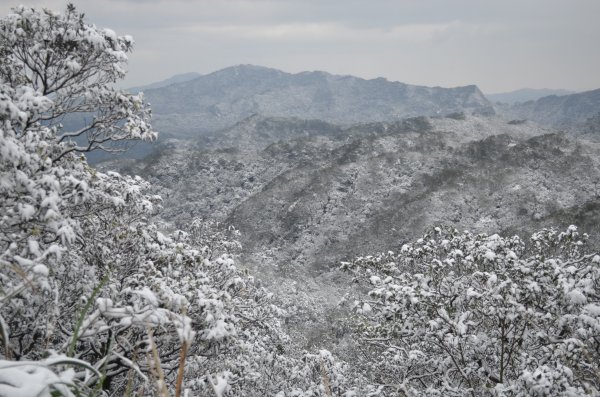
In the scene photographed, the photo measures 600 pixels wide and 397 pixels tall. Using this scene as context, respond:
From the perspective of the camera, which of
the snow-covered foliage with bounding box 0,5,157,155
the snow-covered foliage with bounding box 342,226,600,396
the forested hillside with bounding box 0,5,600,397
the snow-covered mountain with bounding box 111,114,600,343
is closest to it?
the forested hillside with bounding box 0,5,600,397

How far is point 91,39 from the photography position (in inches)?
321

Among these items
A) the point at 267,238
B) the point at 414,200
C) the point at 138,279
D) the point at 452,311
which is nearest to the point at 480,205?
the point at 414,200

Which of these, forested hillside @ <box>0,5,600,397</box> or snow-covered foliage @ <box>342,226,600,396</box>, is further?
snow-covered foliage @ <box>342,226,600,396</box>

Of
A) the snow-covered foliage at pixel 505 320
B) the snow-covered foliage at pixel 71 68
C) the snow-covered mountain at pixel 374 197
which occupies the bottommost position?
the snow-covered mountain at pixel 374 197

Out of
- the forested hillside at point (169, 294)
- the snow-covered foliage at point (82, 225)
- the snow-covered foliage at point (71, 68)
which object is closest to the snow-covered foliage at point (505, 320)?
the forested hillside at point (169, 294)

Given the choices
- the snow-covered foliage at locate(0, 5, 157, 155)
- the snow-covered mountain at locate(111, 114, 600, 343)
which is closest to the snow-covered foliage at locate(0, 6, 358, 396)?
the snow-covered foliage at locate(0, 5, 157, 155)

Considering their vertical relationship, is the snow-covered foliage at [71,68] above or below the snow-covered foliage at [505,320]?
above

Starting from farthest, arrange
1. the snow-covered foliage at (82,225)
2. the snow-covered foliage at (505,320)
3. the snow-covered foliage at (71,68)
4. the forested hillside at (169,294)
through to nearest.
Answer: the snow-covered foliage at (71,68), the snow-covered foliage at (505,320), the snow-covered foliage at (82,225), the forested hillside at (169,294)

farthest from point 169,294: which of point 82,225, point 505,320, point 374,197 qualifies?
point 374,197

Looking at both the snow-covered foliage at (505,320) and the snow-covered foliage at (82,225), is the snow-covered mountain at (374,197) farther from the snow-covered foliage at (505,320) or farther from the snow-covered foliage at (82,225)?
the snow-covered foliage at (82,225)

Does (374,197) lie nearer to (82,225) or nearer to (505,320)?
(505,320)

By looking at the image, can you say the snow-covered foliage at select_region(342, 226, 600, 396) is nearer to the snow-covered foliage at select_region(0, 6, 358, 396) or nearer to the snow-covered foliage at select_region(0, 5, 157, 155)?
the snow-covered foliage at select_region(0, 6, 358, 396)

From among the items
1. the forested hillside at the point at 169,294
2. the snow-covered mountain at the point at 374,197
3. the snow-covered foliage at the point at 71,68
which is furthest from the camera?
the snow-covered mountain at the point at 374,197

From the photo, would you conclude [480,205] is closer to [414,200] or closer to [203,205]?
[414,200]
